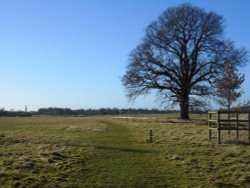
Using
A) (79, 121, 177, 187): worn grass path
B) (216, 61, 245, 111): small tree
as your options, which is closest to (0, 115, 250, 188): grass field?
(79, 121, 177, 187): worn grass path

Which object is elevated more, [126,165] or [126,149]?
[126,149]

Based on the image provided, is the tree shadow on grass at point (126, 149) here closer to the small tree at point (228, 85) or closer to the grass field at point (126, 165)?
the grass field at point (126, 165)

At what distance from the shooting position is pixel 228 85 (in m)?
46.1

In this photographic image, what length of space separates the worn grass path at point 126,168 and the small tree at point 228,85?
23905 millimetres

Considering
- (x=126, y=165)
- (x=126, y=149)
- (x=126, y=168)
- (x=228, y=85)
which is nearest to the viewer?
(x=126, y=168)

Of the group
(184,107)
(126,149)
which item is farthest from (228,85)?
(126,149)

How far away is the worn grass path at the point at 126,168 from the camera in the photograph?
621 inches

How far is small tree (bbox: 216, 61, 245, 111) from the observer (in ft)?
152

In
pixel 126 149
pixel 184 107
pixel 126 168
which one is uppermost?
pixel 184 107

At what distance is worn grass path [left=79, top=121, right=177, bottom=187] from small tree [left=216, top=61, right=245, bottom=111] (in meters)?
23.9

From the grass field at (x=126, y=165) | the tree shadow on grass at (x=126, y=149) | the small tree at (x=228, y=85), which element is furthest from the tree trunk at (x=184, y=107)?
the tree shadow on grass at (x=126, y=149)

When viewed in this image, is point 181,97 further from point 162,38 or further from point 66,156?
point 66,156

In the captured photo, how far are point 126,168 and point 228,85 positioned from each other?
99.3 feet

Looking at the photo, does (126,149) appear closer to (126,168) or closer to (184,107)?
(126,168)
